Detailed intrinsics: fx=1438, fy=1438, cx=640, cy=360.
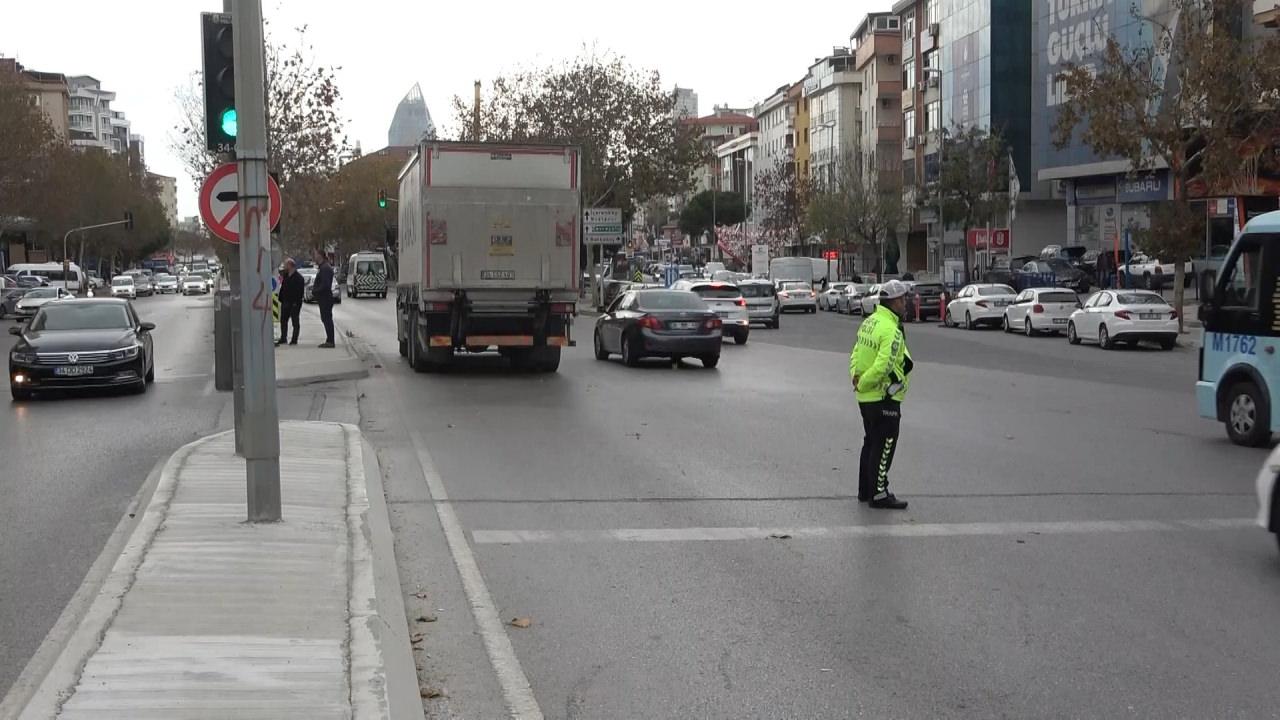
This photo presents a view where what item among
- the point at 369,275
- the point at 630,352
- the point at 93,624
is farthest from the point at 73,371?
the point at 369,275

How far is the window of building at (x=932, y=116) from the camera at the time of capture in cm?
8431

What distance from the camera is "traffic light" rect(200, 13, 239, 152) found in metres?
9.12

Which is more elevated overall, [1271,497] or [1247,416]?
[1271,497]

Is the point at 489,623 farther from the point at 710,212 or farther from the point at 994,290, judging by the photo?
the point at 710,212

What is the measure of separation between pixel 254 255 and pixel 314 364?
1651cm

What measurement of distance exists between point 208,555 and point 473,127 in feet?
192

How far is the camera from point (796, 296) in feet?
197

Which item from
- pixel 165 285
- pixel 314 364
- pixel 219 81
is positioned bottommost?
pixel 314 364

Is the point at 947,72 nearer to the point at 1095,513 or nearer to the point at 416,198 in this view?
the point at 416,198

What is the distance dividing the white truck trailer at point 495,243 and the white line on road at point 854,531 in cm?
1361

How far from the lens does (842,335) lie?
4166cm

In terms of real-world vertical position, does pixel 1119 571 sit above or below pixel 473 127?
below

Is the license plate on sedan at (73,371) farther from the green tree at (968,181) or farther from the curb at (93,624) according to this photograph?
the green tree at (968,181)

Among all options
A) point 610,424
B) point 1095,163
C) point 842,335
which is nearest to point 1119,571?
point 610,424
